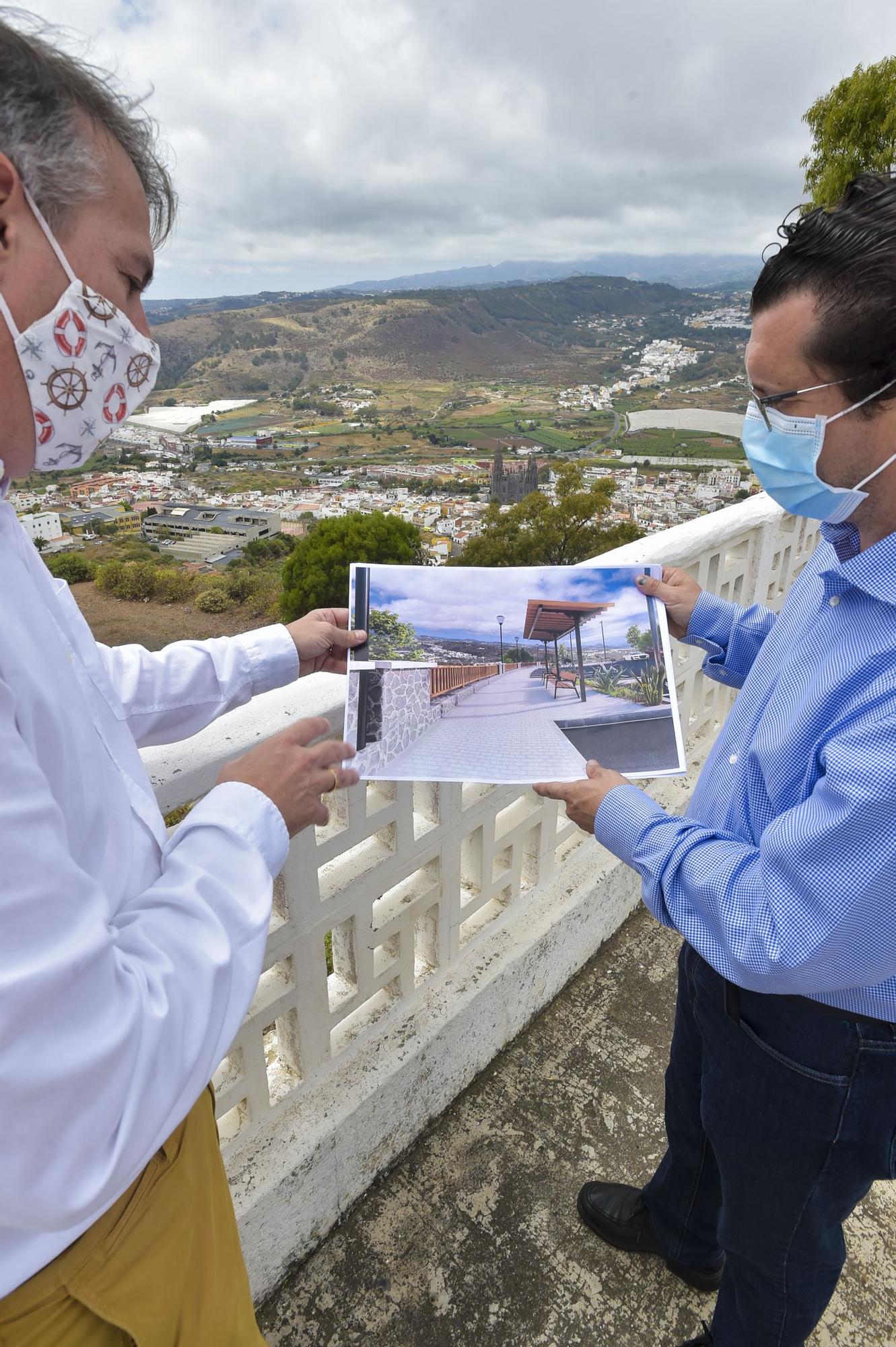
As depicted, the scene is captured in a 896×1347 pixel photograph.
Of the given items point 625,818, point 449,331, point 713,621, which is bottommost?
point 625,818

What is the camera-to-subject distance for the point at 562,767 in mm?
1403

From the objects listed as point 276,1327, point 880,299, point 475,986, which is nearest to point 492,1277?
point 276,1327

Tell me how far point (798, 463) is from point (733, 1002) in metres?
0.94

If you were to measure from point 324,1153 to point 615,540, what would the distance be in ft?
51.6

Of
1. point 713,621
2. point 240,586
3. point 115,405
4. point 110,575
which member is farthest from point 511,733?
point 240,586

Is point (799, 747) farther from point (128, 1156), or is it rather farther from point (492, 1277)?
point (492, 1277)

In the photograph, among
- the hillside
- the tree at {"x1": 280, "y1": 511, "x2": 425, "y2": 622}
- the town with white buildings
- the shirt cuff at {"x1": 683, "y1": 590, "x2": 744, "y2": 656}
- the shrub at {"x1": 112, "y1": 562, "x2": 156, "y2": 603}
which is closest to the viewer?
the shirt cuff at {"x1": 683, "y1": 590, "x2": 744, "y2": 656}

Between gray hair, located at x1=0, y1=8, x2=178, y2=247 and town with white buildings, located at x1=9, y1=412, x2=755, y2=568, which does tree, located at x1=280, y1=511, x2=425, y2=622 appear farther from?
gray hair, located at x1=0, y1=8, x2=178, y2=247

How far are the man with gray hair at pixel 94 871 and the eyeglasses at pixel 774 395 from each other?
918 millimetres

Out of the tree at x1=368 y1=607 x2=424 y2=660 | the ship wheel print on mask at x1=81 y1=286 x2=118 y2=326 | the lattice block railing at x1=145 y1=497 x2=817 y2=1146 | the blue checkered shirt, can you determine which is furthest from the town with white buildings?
the blue checkered shirt

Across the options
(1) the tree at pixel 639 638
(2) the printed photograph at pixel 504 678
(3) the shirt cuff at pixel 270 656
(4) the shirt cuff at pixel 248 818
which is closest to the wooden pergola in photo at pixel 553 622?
(2) the printed photograph at pixel 504 678

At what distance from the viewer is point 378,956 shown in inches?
78.6

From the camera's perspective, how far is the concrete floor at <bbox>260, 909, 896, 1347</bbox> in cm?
168

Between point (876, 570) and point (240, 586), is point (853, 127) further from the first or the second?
point (240, 586)
